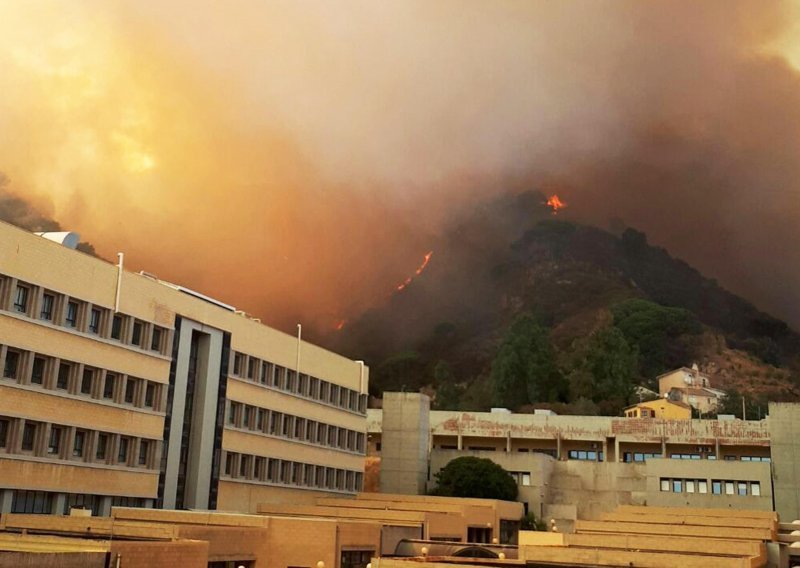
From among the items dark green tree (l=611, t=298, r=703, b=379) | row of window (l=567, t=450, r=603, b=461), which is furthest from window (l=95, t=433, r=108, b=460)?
dark green tree (l=611, t=298, r=703, b=379)

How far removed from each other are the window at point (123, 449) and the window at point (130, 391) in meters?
2.13

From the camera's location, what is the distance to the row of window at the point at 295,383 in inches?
2366

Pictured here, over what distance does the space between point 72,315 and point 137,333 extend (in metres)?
5.16

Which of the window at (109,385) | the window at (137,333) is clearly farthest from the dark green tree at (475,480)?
the window at (109,385)

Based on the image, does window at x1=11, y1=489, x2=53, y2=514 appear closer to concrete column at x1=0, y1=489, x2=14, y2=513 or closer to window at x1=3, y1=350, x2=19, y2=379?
concrete column at x1=0, y1=489, x2=14, y2=513

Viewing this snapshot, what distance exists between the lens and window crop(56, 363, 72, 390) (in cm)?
4525

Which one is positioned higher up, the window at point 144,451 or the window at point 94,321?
the window at point 94,321

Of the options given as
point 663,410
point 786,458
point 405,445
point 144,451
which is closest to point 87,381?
point 144,451

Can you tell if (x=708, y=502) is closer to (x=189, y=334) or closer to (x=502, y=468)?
(x=502, y=468)

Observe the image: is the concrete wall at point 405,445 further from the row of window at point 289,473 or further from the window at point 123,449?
the window at point 123,449

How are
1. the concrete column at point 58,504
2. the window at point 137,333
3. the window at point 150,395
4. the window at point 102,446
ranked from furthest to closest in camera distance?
the window at point 150,395, the window at point 137,333, the window at point 102,446, the concrete column at point 58,504

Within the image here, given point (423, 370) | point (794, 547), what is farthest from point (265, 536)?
point (423, 370)

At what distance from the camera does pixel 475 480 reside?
84500mm

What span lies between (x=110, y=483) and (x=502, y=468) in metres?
47.2
